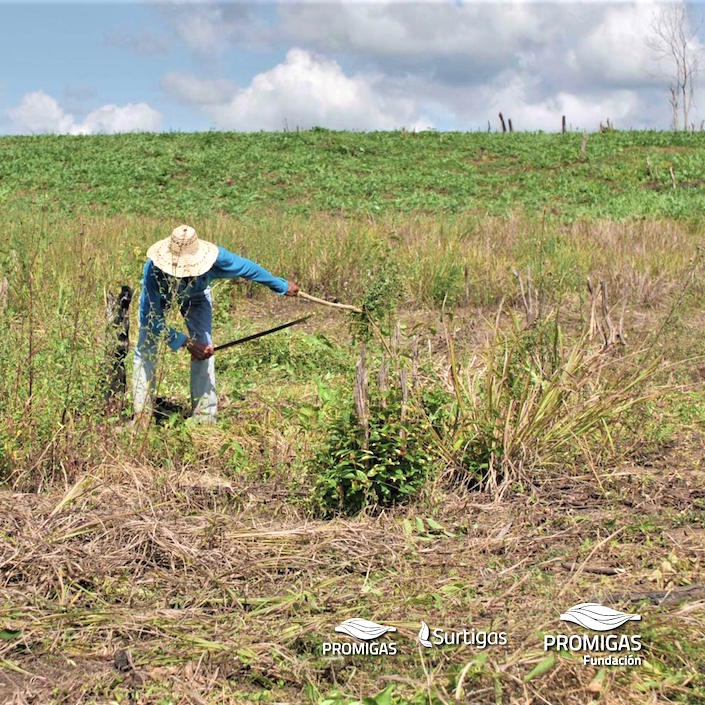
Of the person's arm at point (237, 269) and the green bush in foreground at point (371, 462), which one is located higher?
the person's arm at point (237, 269)

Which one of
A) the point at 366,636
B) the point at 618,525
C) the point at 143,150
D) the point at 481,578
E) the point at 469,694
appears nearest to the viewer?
the point at 469,694

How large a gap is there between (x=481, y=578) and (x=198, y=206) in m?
17.6

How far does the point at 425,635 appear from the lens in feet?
9.23

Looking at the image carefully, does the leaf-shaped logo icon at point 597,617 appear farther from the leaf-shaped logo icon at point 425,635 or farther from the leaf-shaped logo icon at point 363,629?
the leaf-shaped logo icon at point 363,629

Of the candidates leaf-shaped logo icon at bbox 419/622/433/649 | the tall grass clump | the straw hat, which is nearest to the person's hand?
the straw hat

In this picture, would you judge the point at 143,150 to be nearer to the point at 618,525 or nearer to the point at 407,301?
the point at 407,301

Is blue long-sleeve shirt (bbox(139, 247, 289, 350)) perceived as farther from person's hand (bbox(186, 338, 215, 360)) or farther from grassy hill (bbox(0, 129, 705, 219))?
grassy hill (bbox(0, 129, 705, 219))

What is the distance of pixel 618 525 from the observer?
151 inches

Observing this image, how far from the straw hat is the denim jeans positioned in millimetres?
467

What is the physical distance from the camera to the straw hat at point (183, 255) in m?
5.07


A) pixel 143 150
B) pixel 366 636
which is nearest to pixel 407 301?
pixel 366 636

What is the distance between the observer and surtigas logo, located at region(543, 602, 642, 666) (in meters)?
2.71

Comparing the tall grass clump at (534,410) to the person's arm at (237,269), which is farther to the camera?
the person's arm at (237,269)

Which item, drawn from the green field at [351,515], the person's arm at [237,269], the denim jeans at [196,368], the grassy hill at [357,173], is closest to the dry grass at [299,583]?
the green field at [351,515]
